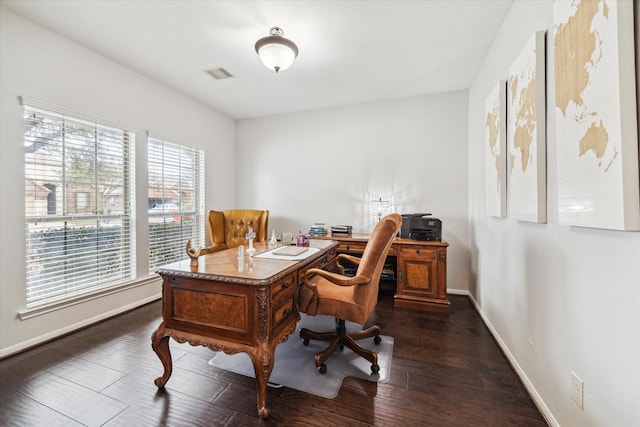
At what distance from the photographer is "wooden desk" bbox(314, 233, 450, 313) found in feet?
9.70

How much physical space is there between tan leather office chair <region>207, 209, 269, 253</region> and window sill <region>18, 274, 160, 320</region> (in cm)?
91

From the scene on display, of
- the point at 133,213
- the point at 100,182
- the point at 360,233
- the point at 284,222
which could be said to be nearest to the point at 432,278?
the point at 360,233

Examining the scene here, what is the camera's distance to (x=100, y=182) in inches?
107

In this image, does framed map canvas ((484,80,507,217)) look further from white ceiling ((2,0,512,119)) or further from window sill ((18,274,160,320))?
window sill ((18,274,160,320))

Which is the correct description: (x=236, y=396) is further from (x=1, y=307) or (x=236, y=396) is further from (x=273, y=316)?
(x=1, y=307)

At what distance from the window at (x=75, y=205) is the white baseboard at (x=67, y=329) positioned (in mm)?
285

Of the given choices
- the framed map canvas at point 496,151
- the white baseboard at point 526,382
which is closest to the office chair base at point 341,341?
the white baseboard at point 526,382

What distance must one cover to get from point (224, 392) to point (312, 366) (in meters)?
0.62

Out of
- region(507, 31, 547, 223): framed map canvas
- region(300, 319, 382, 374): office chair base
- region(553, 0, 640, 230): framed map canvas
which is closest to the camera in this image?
region(553, 0, 640, 230): framed map canvas

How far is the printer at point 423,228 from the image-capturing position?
10.2 ft

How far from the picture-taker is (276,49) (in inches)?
84.7

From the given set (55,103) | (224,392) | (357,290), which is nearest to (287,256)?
(357,290)

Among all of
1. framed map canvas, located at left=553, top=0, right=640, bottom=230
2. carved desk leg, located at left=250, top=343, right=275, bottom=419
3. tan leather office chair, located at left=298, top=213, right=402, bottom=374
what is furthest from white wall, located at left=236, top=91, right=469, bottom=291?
carved desk leg, located at left=250, top=343, right=275, bottom=419

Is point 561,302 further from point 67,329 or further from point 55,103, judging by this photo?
point 55,103
